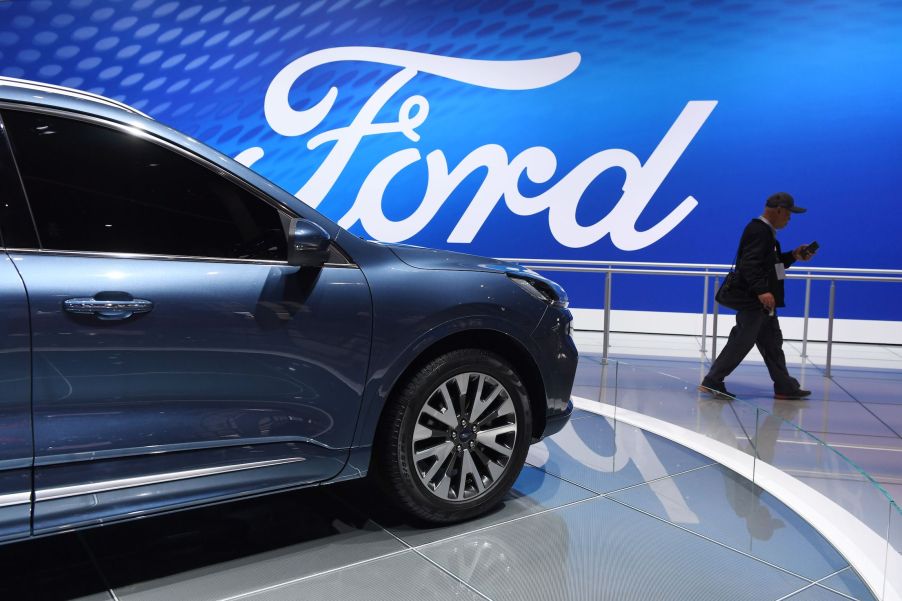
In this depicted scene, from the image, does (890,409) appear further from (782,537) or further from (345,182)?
(345,182)

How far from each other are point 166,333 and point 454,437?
1.15 meters

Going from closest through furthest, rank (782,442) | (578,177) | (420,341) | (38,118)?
(38,118)
(420,341)
(782,442)
(578,177)

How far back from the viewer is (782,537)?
278cm

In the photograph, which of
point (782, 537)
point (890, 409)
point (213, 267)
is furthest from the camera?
point (890, 409)

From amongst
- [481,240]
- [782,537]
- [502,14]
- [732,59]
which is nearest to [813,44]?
[732,59]

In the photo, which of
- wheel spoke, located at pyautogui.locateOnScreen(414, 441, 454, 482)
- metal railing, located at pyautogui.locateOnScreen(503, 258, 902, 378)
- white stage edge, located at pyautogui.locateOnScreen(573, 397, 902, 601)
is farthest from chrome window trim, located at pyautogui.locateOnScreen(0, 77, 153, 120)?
metal railing, located at pyautogui.locateOnScreen(503, 258, 902, 378)

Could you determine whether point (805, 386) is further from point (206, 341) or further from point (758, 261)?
point (206, 341)

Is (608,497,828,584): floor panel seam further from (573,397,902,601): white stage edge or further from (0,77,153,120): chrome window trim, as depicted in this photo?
(0,77,153,120): chrome window trim

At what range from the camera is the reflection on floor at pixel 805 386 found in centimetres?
420

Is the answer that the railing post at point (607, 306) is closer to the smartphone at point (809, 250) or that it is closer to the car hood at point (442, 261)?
the smartphone at point (809, 250)

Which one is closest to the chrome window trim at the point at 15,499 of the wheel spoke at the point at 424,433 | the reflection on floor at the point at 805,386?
the wheel spoke at the point at 424,433

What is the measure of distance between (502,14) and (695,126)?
8.88 ft

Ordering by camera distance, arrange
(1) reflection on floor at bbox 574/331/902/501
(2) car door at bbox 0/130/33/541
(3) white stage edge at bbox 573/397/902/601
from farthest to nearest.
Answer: (1) reflection on floor at bbox 574/331/902/501 → (3) white stage edge at bbox 573/397/902/601 → (2) car door at bbox 0/130/33/541

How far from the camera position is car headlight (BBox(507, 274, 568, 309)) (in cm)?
294
